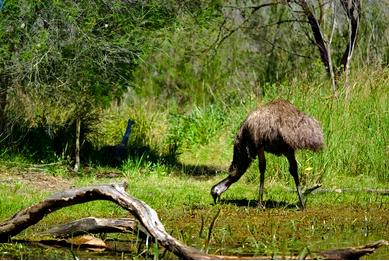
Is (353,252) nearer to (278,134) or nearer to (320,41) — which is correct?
(278,134)

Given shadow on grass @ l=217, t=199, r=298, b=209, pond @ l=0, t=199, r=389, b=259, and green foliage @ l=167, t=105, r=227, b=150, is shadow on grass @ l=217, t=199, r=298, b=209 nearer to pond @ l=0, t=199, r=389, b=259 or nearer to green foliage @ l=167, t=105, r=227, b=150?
pond @ l=0, t=199, r=389, b=259

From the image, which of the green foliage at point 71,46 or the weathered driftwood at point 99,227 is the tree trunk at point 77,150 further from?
the weathered driftwood at point 99,227

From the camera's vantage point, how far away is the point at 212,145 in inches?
674

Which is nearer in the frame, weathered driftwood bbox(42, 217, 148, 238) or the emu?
weathered driftwood bbox(42, 217, 148, 238)

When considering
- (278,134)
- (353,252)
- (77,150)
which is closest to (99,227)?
(353,252)

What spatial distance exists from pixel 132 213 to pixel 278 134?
347 cm

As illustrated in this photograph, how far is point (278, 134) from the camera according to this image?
379 inches

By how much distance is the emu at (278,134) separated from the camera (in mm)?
9523

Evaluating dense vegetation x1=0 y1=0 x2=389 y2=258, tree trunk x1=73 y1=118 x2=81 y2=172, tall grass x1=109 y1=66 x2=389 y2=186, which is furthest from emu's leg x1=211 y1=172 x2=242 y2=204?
tree trunk x1=73 y1=118 x2=81 y2=172

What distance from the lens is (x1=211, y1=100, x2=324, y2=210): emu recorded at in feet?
31.2

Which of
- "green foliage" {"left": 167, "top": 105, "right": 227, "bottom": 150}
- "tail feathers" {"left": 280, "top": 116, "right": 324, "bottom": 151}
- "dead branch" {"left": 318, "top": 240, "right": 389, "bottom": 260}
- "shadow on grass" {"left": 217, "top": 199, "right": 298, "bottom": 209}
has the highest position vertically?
"tail feathers" {"left": 280, "top": 116, "right": 324, "bottom": 151}

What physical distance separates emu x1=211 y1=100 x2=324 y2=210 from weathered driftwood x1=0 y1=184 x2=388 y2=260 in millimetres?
2988

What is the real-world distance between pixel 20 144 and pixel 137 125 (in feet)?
11.7

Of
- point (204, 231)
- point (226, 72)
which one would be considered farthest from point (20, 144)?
point (226, 72)
